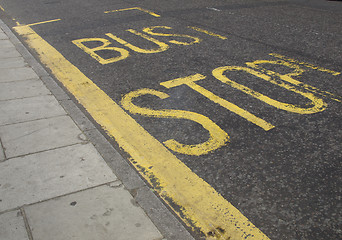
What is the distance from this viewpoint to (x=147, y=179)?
2779 mm

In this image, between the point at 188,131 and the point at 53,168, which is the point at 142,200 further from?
the point at 188,131

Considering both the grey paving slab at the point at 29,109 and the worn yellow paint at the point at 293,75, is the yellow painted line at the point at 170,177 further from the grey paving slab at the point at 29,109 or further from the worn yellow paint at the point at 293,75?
the worn yellow paint at the point at 293,75

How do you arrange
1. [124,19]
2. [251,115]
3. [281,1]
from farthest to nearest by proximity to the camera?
[281,1] < [124,19] < [251,115]

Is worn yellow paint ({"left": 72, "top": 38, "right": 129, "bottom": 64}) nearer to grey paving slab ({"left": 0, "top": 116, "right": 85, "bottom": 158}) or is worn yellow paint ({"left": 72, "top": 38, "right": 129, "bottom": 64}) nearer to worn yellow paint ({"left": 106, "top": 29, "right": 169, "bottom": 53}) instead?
worn yellow paint ({"left": 106, "top": 29, "right": 169, "bottom": 53})

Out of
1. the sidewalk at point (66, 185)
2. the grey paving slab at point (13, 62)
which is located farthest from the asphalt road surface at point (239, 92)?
the grey paving slab at point (13, 62)

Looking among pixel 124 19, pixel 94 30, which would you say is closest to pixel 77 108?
pixel 94 30

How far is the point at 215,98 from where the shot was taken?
405 centimetres

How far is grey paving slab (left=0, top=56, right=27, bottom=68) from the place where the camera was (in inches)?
204

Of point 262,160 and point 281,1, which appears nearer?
point 262,160

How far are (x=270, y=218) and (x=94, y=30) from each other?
5749 millimetres

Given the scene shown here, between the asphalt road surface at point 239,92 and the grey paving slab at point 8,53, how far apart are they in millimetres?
724

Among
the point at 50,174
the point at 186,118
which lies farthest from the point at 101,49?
the point at 50,174

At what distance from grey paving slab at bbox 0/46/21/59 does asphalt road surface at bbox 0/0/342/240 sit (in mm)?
724

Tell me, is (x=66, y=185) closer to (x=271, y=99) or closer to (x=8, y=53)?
(x=271, y=99)
